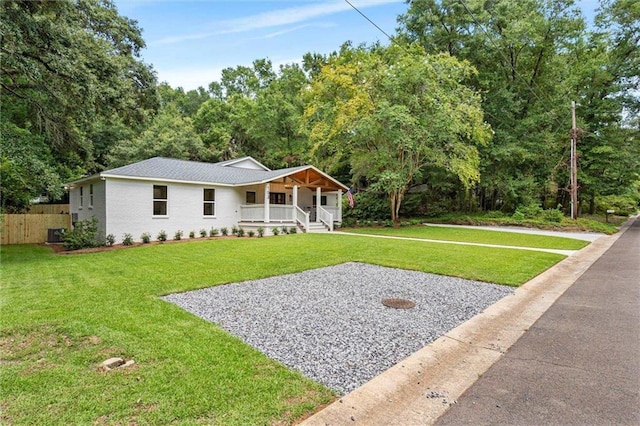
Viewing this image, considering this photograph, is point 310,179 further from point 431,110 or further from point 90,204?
point 90,204

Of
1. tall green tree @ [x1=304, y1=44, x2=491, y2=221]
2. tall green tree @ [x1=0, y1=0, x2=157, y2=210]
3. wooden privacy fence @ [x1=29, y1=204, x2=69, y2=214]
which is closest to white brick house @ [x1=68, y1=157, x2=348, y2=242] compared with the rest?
tall green tree @ [x1=0, y1=0, x2=157, y2=210]

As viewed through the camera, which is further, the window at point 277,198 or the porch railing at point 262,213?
the window at point 277,198

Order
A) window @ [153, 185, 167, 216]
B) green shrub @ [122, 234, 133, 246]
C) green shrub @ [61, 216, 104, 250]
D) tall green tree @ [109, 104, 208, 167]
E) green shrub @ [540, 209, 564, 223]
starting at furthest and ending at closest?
tall green tree @ [109, 104, 208, 167] < green shrub @ [540, 209, 564, 223] < window @ [153, 185, 167, 216] < green shrub @ [122, 234, 133, 246] < green shrub @ [61, 216, 104, 250]

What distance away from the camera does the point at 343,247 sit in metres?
11.6

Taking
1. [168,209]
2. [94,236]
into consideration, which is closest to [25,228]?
[94,236]

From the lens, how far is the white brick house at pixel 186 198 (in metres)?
13.6

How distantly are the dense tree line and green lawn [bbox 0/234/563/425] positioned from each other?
20.0ft

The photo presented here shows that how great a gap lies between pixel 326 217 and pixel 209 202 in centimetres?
685

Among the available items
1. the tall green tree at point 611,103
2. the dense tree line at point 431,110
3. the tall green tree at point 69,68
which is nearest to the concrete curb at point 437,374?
the tall green tree at point 69,68

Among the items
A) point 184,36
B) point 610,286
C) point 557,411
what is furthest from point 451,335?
point 184,36

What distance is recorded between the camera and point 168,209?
49.2 feet

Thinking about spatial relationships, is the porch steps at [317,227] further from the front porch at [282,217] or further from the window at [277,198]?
the window at [277,198]

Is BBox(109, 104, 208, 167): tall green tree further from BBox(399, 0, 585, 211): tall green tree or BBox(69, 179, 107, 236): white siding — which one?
BBox(399, 0, 585, 211): tall green tree

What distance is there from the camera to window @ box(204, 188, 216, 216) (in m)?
16.5
